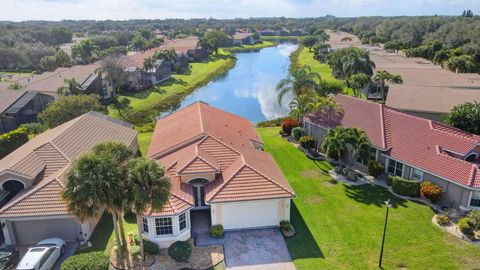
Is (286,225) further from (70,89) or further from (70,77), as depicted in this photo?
(70,77)

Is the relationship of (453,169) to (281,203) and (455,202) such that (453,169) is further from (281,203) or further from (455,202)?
(281,203)

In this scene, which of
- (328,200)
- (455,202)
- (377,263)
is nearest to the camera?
(377,263)

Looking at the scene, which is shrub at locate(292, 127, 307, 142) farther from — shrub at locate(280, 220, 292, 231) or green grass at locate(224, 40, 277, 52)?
green grass at locate(224, 40, 277, 52)

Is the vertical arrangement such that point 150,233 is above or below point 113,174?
below

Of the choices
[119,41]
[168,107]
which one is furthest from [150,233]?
[119,41]

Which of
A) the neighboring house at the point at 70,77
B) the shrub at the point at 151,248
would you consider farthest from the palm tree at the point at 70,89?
the shrub at the point at 151,248

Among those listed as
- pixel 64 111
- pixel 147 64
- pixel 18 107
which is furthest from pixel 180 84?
pixel 64 111

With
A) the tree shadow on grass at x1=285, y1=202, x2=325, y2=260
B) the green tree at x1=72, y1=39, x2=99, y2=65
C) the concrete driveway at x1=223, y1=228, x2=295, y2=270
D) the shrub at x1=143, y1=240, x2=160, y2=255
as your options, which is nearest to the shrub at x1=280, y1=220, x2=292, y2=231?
the concrete driveway at x1=223, y1=228, x2=295, y2=270
